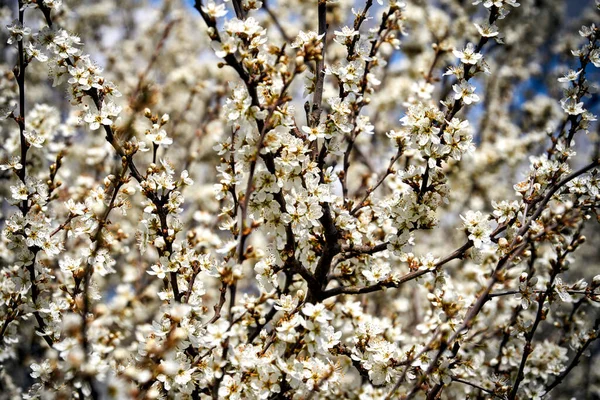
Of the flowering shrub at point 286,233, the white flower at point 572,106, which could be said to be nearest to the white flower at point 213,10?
the flowering shrub at point 286,233

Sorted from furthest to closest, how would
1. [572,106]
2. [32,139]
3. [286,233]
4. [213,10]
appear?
1. [32,139]
2. [572,106]
3. [286,233]
4. [213,10]

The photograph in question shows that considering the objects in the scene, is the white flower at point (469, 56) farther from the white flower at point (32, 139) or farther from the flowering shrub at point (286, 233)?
the white flower at point (32, 139)

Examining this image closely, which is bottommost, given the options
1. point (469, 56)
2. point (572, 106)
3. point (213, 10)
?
point (213, 10)

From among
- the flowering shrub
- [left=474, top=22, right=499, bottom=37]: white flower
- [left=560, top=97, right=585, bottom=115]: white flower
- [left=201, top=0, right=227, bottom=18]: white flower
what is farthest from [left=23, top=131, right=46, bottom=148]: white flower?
[left=560, top=97, right=585, bottom=115]: white flower

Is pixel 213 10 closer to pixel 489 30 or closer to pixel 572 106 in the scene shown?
pixel 489 30

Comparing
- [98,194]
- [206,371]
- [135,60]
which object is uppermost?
[135,60]

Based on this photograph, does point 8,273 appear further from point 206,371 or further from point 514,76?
point 514,76

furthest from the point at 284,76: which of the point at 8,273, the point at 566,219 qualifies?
the point at 8,273

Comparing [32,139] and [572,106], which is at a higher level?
[572,106]

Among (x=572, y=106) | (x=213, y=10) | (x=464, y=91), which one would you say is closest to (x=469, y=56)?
(x=464, y=91)

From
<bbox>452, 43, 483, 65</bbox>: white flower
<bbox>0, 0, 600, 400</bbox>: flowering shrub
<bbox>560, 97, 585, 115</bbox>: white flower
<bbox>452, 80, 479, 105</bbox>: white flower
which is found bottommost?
<bbox>0, 0, 600, 400</bbox>: flowering shrub

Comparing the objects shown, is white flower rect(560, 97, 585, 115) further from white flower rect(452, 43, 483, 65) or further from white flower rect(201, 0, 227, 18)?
white flower rect(201, 0, 227, 18)
